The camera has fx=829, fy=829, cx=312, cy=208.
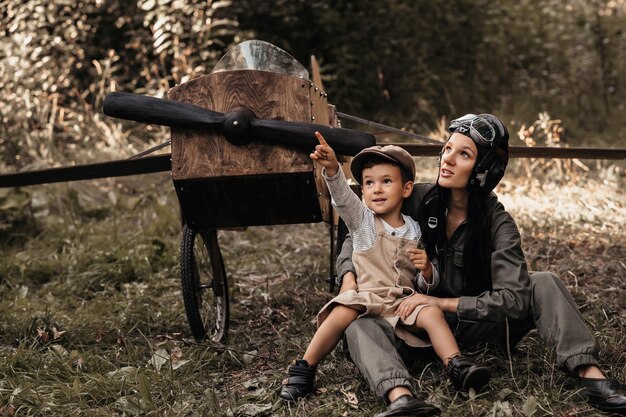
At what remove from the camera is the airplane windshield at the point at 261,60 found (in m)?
3.82

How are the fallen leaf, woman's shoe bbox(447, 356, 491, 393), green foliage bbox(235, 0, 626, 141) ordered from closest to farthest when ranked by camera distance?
1. woman's shoe bbox(447, 356, 491, 393)
2. the fallen leaf
3. green foliage bbox(235, 0, 626, 141)

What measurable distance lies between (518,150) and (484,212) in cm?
73

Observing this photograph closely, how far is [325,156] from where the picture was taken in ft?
10.8

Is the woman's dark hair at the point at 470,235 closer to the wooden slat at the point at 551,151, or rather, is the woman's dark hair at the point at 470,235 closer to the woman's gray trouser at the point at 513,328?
the woman's gray trouser at the point at 513,328

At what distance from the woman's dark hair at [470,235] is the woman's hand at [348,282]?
0.34 meters

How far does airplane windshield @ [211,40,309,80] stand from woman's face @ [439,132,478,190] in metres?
0.82

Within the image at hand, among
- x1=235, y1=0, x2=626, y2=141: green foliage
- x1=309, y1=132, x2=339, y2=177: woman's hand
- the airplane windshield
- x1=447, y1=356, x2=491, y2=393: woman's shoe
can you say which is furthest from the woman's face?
x1=235, y1=0, x2=626, y2=141: green foliage

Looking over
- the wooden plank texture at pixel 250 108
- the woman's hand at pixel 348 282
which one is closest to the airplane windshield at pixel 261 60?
the wooden plank texture at pixel 250 108

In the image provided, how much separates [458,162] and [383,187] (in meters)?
0.33

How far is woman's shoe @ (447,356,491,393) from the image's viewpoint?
3.10 metres

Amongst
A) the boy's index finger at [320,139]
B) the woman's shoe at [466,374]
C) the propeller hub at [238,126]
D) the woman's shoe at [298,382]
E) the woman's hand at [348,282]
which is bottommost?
the woman's shoe at [298,382]

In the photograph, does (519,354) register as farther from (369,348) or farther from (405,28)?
(405,28)

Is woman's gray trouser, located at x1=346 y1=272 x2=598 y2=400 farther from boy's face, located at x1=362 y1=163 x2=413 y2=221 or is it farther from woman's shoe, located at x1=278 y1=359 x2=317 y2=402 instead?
boy's face, located at x1=362 y1=163 x2=413 y2=221

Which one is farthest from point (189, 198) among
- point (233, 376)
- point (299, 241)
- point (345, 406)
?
point (299, 241)
